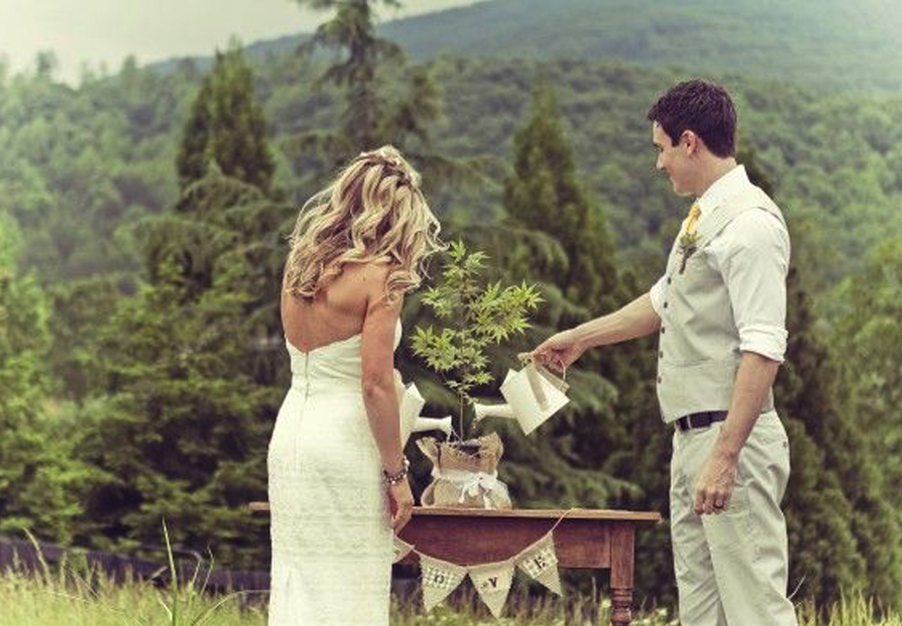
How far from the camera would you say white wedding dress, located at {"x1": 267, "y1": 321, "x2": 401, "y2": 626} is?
430 centimetres

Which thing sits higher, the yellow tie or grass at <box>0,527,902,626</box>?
the yellow tie

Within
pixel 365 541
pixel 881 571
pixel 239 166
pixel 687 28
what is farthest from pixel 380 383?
pixel 687 28

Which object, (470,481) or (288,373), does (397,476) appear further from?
(288,373)

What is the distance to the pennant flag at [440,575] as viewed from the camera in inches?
185

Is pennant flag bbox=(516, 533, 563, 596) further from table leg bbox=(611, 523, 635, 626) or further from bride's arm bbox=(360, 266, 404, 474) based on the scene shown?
bride's arm bbox=(360, 266, 404, 474)

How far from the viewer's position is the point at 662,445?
493 inches

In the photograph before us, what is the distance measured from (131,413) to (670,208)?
62.1 feet

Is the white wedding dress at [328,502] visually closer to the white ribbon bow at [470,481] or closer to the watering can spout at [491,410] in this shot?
the white ribbon bow at [470,481]

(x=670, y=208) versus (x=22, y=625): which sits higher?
(x=22, y=625)

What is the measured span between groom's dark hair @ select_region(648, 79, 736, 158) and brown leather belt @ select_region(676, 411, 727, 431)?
Result: 0.59 metres

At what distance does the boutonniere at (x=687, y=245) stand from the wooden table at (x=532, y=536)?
2.38ft

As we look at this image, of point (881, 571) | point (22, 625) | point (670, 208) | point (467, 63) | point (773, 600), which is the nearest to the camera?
point (773, 600)

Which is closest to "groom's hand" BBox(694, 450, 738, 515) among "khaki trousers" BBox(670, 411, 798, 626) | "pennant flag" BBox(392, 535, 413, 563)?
"khaki trousers" BBox(670, 411, 798, 626)

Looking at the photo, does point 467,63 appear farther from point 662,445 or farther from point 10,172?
point 662,445
